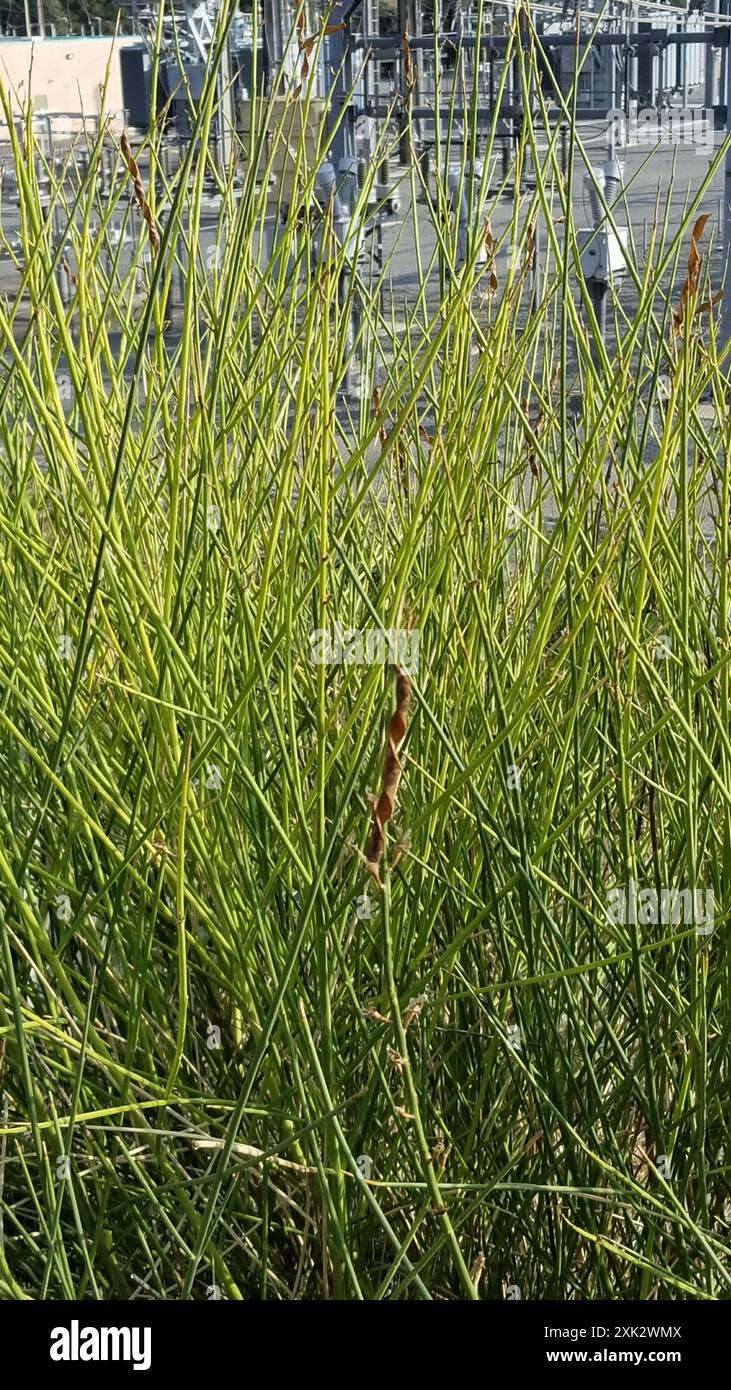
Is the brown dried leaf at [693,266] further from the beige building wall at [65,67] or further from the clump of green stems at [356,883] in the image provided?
the beige building wall at [65,67]

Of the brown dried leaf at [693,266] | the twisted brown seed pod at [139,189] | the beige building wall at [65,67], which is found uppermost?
the beige building wall at [65,67]

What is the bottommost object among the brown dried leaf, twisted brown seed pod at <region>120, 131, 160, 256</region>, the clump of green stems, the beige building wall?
the clump of green stems

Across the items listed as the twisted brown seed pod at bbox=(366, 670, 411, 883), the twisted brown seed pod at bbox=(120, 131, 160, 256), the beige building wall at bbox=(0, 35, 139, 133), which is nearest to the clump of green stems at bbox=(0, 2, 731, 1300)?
the twisted brown seed pod at bbox=(120, 131, 160, 256)

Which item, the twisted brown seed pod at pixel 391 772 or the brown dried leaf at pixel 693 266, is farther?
the brown dried leaf at pixel 693 266

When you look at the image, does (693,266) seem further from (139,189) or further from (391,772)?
(391,772)

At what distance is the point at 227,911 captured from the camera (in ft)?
2.52

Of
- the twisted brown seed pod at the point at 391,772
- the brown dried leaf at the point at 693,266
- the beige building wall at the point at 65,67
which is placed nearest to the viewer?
the twisted brown seed pod at the point at 391,772

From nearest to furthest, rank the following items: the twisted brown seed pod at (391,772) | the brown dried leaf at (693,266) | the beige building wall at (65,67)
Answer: the twisted brown seed pod at (391,772), the brown dried leaf at (693,266), the beige building wall at (65,67)

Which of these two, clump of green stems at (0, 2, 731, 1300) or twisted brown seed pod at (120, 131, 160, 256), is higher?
twisted brown seed pod at (120, 131, 160, 256)

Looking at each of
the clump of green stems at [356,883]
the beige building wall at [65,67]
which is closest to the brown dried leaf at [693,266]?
the clump of green stems at [356,883]

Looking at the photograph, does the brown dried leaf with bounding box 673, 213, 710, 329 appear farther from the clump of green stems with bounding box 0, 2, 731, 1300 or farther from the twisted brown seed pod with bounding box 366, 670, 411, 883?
the twisted brown seed pod with bounding box 366, 670, 411, 883

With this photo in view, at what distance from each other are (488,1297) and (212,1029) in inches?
9.4

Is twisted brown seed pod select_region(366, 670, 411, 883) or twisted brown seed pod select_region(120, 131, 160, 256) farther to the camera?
twisted brown seed pod select_region(120, 131, 160, 256)
